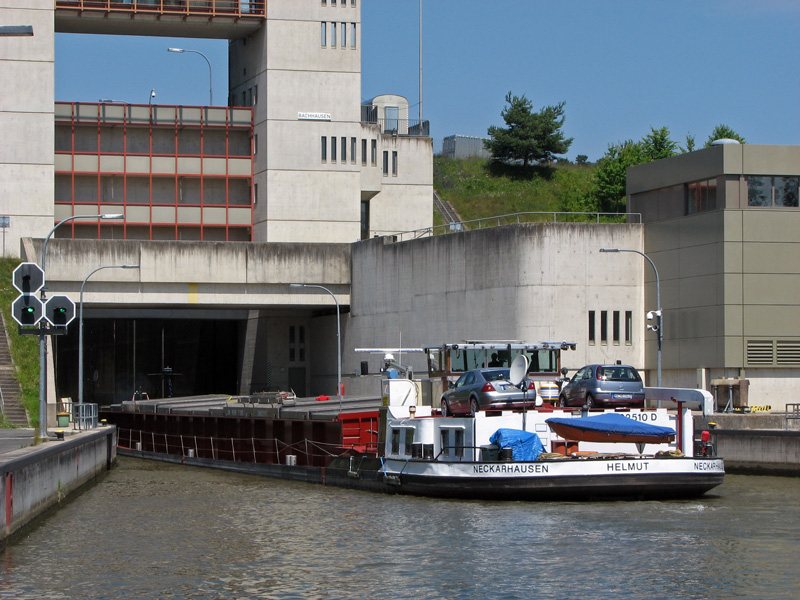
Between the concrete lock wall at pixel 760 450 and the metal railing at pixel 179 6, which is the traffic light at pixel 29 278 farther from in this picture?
the metal railing at pixel 179 6

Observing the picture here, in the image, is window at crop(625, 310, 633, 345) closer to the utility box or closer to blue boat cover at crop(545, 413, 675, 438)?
the utility box

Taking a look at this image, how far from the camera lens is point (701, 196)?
2286 inches

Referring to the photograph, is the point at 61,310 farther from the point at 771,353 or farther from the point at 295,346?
the point at 295,346

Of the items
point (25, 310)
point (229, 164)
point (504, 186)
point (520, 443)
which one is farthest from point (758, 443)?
point (504, 186)

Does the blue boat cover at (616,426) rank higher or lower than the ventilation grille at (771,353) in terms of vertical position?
lower

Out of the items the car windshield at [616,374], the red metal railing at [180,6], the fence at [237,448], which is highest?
the red metal railing at [180,6]

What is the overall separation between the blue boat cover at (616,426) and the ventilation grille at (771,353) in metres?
21.5

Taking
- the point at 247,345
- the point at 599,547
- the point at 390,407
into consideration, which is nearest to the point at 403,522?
the point at 599,547

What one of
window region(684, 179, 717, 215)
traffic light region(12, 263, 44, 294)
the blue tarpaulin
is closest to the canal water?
the blue tarpaulin

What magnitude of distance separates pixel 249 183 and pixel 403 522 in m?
54.8

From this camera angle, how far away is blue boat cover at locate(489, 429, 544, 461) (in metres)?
35.3

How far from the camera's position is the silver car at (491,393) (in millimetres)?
36781

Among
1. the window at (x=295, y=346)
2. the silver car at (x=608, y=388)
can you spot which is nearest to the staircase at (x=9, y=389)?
the window at (x=295, y=346)

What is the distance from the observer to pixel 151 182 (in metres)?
83.1
